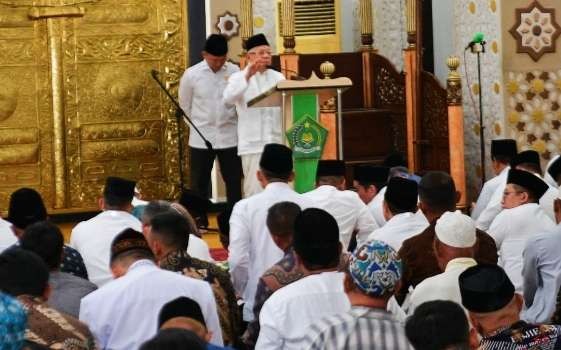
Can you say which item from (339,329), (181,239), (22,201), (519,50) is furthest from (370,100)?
(339,329)

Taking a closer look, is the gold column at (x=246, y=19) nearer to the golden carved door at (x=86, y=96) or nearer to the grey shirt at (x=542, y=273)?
the golden carved door at (x=86, y=96)

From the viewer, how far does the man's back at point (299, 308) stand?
5.30 m

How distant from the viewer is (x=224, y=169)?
1276 cm

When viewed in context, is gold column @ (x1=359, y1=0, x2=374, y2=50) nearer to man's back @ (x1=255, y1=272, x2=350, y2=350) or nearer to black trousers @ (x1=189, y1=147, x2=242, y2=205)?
black trousers @ (x1=189, y1=147, x2=242, y2=205)

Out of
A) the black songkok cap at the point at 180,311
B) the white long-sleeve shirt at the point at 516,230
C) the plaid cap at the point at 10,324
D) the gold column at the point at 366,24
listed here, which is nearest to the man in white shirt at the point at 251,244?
the white long-sleeve shirt at the point at 516,230

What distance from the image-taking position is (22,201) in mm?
7973

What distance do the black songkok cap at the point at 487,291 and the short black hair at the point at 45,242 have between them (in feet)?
6.50

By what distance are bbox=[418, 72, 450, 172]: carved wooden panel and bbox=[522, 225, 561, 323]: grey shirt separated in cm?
636

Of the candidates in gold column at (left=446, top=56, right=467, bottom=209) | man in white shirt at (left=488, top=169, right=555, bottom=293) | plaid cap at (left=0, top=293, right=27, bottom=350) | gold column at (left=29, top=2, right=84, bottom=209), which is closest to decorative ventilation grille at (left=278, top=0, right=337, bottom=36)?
gold column at (left=446, top=56, right=467, bottom=209)

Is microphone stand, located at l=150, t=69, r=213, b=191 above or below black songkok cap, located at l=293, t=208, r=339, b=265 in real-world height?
above

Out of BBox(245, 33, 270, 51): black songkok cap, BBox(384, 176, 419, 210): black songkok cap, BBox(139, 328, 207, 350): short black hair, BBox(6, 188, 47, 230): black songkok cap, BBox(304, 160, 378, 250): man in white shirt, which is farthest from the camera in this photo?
BBox(245, 33, 270, 51): black songkok cap

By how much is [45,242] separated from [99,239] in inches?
57.1

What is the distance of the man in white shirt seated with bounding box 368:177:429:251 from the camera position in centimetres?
758

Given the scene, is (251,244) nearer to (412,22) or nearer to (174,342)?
(174,342)
